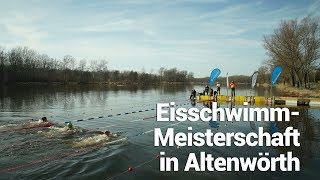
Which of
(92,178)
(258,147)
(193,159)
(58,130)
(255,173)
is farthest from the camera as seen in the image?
(58,130)

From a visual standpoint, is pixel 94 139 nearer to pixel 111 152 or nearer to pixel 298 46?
pixel 111 152

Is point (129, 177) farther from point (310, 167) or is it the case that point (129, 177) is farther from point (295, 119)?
point (295, 119)

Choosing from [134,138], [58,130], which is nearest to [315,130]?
[134,138]

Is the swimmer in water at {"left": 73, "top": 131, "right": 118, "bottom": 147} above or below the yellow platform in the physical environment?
below

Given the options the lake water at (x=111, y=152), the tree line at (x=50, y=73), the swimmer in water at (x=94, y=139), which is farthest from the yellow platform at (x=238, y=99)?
the tree line at (x=50, y=73)

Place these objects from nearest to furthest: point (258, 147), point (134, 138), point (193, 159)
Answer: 1. point (193, 159)
2. point (258, 147)
3. point (134, 138)

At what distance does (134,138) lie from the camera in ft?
49.8

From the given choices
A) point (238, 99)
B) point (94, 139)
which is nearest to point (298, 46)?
point (238, 99)

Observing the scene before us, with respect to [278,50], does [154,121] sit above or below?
below

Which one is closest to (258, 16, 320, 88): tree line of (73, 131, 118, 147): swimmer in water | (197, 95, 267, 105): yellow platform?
(197, 95, 267, 105): yellow platform

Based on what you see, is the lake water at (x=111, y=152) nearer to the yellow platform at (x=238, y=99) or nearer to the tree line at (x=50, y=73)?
the yellow platform at (x=238, y=99)

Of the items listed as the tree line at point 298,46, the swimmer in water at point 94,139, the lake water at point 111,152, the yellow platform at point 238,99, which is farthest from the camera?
the tree line at point 298,46

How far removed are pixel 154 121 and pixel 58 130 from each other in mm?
6695

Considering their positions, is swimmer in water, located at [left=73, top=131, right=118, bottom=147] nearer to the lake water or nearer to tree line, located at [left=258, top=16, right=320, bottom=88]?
the lake water
